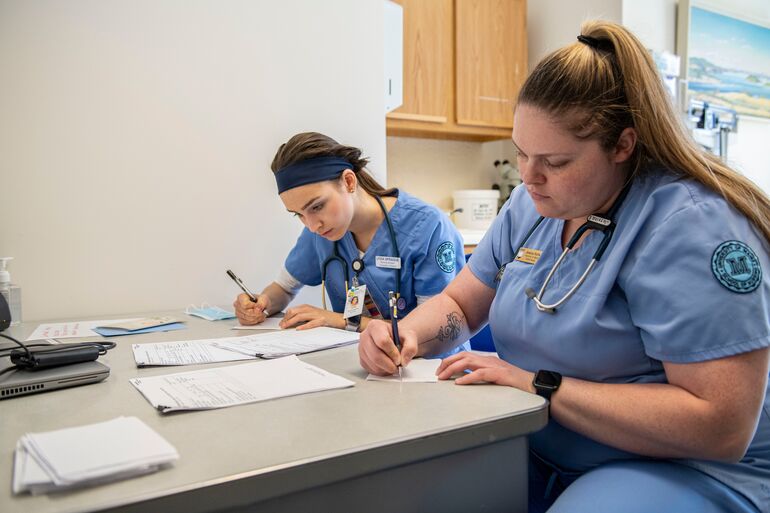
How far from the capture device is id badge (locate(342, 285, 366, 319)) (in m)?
1.43

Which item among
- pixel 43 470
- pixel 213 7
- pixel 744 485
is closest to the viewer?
Answer: pixel 43 470

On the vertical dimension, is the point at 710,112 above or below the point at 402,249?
above

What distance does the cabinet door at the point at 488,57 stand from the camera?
3.30 metres

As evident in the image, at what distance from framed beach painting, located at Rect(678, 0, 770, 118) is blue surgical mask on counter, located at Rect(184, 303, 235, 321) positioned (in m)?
2.86

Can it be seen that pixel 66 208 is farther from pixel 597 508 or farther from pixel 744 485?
pixel 744 485

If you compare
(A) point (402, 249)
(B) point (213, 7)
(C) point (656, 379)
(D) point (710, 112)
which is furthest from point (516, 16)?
(C) point (656, 379)

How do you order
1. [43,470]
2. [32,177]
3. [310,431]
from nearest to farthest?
[43,470] < [310,431] < [32,177]

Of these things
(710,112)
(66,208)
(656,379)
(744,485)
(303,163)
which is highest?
(710,112)

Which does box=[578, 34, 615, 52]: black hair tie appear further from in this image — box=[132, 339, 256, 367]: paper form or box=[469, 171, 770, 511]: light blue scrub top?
box=[132, 339, 256, 367]: paper form

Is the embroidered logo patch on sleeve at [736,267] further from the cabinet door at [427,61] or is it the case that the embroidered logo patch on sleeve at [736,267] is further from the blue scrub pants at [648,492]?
the cabinet door at [427,61]

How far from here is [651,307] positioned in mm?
792

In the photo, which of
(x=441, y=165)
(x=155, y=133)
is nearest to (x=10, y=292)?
(x=155, y=133)

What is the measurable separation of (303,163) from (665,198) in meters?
0.91

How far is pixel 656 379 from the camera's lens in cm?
83
